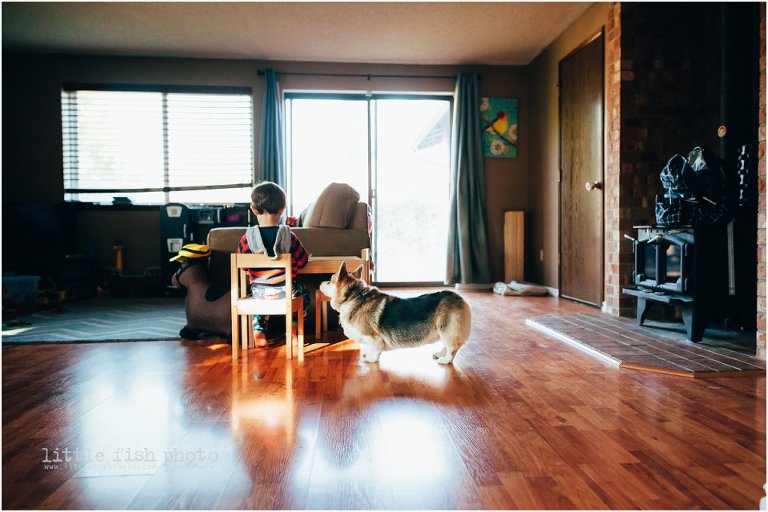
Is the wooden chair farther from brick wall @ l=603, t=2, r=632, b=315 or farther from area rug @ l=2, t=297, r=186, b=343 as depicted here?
brick wall @ l=603, t=2, r=632, b=315

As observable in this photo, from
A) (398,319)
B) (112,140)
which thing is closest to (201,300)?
(398,319)

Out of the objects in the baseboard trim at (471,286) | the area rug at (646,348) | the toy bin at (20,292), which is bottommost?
the area rug at (646,348)

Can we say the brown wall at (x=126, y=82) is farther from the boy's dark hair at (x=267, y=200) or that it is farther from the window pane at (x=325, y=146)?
the boy's dark hair at (x=267, y=200)

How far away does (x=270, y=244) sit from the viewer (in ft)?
8.31

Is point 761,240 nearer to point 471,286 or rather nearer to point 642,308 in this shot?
point 642,308

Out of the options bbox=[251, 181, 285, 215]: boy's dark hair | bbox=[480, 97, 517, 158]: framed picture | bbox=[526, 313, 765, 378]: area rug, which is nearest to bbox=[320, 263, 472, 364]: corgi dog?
bbox=[251, 181, 285, 215]: boy's dark hair

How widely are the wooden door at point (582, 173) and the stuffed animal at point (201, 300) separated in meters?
3.00

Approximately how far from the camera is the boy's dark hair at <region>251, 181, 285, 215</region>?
267 centimetres

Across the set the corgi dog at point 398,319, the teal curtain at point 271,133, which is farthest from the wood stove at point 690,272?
the teal curtain at point 271,133

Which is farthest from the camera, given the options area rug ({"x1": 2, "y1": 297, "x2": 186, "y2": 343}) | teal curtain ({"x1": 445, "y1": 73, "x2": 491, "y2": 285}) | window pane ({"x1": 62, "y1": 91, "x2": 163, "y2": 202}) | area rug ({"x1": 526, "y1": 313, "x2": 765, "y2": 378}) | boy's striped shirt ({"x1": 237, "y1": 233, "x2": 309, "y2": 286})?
teal curtain ({"x1": 445, "y1": 73, "x2": 491, "y2": 285})

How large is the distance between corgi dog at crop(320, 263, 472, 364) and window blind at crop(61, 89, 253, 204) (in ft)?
12.6

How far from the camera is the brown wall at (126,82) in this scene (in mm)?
5574

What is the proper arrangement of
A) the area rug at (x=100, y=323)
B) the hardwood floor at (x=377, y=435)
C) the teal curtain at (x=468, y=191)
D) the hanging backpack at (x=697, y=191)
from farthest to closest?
1. the teal curtain at (x=468, y=191)
2. the area rug at (x=100, y=323)
3. the hanging backpack at (x=697, y=191)
4. the hardwood floor at (x=377, y=435)

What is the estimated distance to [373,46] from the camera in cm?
531
